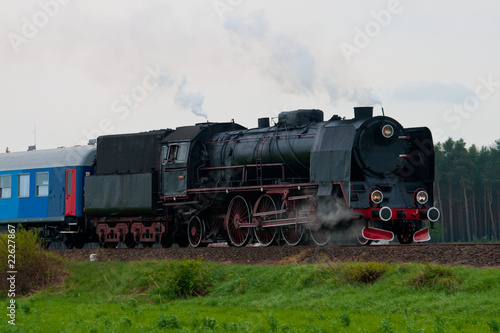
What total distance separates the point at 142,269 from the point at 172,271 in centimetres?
191

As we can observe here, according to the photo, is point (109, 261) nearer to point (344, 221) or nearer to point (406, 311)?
point (344, 221)

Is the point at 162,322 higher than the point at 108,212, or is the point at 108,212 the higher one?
the point at 108,212

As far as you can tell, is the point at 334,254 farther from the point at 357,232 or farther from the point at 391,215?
the point at 357,232

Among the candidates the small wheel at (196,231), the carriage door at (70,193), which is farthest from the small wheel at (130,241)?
the small wheel at (196,231)

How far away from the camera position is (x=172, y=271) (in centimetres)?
1909

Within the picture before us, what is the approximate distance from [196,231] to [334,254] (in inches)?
341

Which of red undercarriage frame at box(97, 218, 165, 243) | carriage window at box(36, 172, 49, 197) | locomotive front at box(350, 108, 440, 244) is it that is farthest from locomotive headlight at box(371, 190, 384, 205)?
carriage window at box(36, 172, 49, 197)

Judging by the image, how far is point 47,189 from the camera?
30.4 m

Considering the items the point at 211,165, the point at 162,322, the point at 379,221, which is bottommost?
the point at 162,322

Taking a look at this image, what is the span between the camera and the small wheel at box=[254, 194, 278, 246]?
23484 mm

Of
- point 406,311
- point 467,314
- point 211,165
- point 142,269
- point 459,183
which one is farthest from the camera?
point 459,183

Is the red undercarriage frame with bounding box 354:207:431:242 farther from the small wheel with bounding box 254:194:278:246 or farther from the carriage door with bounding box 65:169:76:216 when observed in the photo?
the carriage door with bounding box 65:169:76:216

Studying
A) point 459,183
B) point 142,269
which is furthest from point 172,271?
point 459,183

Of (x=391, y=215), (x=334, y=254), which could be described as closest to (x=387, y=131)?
(x=391, y=215)
